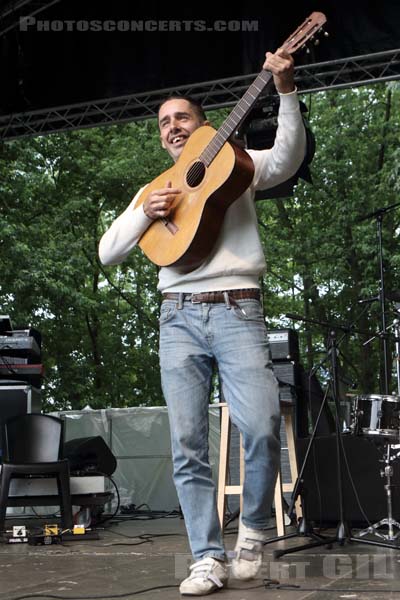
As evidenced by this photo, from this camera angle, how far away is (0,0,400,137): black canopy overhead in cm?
638

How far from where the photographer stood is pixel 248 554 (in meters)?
2.74

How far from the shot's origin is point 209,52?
6.63 m

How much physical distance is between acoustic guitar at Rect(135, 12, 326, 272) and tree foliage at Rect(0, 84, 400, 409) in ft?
39.5

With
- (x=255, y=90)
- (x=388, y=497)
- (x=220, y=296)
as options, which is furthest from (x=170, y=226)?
(x=388, y=497)

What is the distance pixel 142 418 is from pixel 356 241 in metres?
9.03

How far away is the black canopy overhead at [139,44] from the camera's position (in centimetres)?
638

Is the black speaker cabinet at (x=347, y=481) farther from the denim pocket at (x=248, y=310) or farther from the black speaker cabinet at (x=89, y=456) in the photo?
the denim pocket at (x=248, y=310)

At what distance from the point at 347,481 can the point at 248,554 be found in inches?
95.5

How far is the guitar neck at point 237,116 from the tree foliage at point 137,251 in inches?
477

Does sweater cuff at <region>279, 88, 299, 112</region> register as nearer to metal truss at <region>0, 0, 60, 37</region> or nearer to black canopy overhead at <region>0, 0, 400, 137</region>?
black canopy overhead at <region>0, 0, 400, 137</region>

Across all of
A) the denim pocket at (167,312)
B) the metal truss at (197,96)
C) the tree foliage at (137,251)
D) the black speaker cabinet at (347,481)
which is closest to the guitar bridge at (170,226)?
the denim pocket at (167,312)

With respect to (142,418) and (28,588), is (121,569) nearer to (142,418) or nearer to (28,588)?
(28,588)

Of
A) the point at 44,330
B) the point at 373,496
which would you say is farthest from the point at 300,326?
the point at 373,496

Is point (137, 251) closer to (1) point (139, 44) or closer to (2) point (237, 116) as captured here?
(1) point (139, 44)
